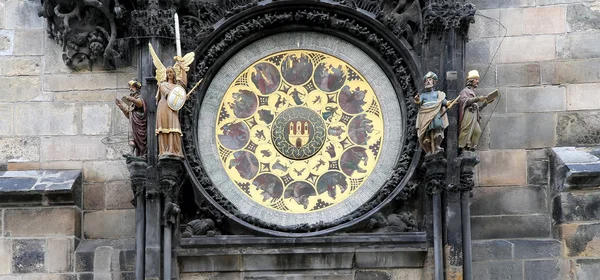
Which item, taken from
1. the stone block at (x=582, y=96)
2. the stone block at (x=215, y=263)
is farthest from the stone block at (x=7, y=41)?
the stone block at (x=582, y=96)

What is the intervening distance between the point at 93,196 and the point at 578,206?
4.95 metres

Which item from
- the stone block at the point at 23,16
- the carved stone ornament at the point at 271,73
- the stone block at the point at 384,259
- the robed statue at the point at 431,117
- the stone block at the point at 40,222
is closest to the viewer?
the robed statue at the point at 431,117

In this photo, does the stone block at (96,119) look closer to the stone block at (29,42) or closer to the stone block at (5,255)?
the stone block at (29,42)

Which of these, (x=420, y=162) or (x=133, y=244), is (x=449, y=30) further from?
(x=133, y=244)

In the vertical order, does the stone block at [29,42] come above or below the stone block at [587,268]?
above

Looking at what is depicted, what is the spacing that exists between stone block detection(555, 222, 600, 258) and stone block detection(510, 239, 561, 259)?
0.10m

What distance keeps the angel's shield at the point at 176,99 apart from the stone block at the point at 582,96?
3994 mm

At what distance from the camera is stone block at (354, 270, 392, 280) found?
13.1 m

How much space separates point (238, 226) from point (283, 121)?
4.16 ft

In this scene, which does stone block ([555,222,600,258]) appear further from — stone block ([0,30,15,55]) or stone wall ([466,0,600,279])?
stone block ([0,30,15,55])

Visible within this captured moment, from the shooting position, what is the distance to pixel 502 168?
13453 millimetres

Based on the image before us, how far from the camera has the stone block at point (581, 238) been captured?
12969 millimetres

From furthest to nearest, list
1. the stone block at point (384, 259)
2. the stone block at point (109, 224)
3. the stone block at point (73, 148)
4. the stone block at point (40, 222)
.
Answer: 1. the stone block at point (73, 148)
2. the stone block at point (109, 224)
3. the stone block at point (40, 222)
4. the stone block at point (384, 259)

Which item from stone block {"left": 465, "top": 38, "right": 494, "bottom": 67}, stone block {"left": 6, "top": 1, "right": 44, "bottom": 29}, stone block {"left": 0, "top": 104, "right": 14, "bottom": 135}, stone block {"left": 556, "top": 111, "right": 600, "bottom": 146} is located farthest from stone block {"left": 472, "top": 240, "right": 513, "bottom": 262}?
stone block {"left": 6, "top": 1, "right": 44, "bottom": 29}
